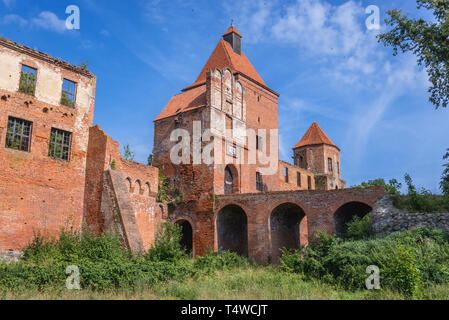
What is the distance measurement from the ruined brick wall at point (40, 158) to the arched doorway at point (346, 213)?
42.9ft

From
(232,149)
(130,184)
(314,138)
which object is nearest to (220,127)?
(232,149)

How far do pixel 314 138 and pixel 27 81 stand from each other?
29.2 metres

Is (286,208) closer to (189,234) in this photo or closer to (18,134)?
(189,234)

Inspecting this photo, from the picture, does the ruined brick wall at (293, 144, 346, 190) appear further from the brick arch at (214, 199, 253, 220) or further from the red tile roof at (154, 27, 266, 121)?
the brick arch at (214, 199, 253, 220)

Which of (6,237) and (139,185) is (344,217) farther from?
(6,237)

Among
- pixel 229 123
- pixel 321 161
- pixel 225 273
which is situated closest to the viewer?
pixel 225 273

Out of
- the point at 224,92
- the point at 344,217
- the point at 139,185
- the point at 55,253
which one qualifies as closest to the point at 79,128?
the point at 139,185

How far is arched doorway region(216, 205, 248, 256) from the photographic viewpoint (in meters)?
23.9

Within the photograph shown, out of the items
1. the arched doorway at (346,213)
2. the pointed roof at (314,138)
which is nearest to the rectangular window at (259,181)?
the arched doorway at (346,213)

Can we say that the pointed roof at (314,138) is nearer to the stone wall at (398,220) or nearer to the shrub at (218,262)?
the shrub at (218,262)

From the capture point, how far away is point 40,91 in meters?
17.7

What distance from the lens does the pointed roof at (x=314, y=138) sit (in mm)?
39950

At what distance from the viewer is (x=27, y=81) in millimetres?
17391

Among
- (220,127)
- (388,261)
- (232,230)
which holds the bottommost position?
(388,261)
